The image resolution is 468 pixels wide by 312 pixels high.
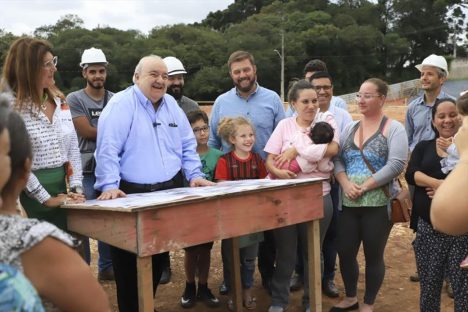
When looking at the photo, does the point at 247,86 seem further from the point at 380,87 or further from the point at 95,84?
A: the point at 95,84

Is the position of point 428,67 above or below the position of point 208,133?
above

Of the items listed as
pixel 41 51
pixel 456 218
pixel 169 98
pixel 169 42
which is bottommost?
pixel 456 218

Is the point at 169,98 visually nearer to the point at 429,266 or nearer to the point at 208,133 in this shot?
the point at 208,133

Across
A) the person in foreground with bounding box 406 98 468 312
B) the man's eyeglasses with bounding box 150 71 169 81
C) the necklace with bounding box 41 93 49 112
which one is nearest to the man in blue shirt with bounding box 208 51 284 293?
the man's eyeglasses with bounding box 150 71 169 81

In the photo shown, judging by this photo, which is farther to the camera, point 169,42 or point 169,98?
point 169,42

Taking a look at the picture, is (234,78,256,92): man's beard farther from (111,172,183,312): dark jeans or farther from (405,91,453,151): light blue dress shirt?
(405,91,453,151): light blue dress shirt

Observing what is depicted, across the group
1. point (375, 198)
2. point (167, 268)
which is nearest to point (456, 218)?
point (375, 198)

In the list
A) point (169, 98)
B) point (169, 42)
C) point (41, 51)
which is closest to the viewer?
point (41, 51)

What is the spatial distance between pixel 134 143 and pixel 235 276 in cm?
151

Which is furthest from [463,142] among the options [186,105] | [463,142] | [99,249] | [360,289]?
[99,249]

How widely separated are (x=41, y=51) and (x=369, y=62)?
2330 inches

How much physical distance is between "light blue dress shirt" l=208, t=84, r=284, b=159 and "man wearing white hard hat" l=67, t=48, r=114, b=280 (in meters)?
1.09

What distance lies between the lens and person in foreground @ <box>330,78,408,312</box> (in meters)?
3.81

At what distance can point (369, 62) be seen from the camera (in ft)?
193
